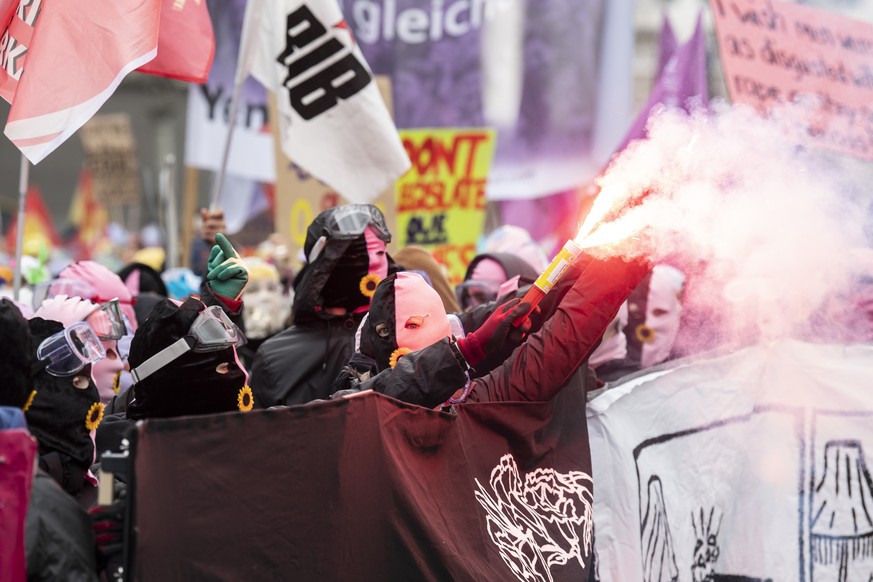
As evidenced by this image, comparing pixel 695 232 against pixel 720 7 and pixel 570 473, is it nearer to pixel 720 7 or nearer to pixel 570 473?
pixel 570 473

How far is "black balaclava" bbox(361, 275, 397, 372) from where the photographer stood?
339cm

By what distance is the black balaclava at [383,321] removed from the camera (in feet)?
11.1

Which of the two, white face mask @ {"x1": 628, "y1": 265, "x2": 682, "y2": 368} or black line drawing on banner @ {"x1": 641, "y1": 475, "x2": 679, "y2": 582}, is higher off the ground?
white face mask @ {"x1": 628, "y1": 265, "x2": 682, "y2": 368}

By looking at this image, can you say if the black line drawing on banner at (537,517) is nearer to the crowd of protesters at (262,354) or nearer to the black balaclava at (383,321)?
the crowd of protesters at (262,354)

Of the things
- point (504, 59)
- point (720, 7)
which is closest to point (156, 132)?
point (504, 59)

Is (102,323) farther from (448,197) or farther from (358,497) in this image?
(448,197)

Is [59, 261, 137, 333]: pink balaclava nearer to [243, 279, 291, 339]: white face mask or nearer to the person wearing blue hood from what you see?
[243, 279, 291, 339]: white face mask

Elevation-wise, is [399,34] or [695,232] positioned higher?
[399,34]

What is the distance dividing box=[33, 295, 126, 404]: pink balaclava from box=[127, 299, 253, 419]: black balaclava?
63cm

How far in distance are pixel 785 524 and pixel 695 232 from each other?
108 cm

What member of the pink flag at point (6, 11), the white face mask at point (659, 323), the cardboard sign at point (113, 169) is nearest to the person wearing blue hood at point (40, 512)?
the pink flag at point (6, 11)

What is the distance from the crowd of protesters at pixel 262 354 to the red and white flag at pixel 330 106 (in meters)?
1.34

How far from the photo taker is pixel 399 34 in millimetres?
10586

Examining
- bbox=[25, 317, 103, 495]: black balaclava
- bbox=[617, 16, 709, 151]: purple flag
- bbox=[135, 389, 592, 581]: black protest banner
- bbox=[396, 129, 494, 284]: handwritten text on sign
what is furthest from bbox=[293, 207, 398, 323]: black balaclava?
bbox=[617, 16, 709, 151]: purple flag
